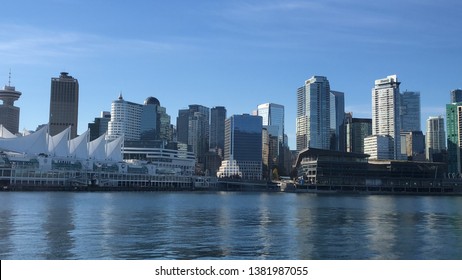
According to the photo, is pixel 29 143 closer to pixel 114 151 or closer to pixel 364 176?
pixel 114 151

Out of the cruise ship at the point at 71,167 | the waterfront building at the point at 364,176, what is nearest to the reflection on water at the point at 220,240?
the cruise ship at the point at 71,167

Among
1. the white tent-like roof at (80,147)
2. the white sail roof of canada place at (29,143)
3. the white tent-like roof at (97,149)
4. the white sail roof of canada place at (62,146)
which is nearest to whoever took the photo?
the white sail roof of canada place at (29,143)

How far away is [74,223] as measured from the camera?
37781 mm

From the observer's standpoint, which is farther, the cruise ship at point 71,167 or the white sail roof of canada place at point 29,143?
the white sail roof of canada place at point 29,143

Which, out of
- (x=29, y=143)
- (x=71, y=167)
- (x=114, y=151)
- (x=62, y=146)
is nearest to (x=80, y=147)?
(x=62, y=146)

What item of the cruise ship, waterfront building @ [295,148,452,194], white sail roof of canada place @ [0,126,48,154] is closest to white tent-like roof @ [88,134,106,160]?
the cruise ship

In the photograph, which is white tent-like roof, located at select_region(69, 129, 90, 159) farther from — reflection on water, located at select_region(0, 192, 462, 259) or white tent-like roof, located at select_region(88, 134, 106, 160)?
reflection on water, located at select_region(0, 192, 462, 259)

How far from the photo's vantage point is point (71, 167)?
153m

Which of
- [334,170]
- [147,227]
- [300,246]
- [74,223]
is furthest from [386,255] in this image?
[334,170]

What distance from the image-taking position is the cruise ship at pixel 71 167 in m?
141

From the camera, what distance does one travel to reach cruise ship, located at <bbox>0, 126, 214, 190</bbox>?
461 feet

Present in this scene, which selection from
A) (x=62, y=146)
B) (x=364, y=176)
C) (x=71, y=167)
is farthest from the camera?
(x=364, y=176)

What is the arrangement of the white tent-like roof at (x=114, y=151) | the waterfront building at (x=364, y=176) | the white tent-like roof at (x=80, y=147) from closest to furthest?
the white tent-like roof at (x=80, y=147), the waterfront building at (x=364, y=176), the white tent-like roof at (x=114, y=151)

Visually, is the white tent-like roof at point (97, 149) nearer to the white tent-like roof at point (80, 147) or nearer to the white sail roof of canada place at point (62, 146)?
the white sail roof of canada place at point (62, 146)
